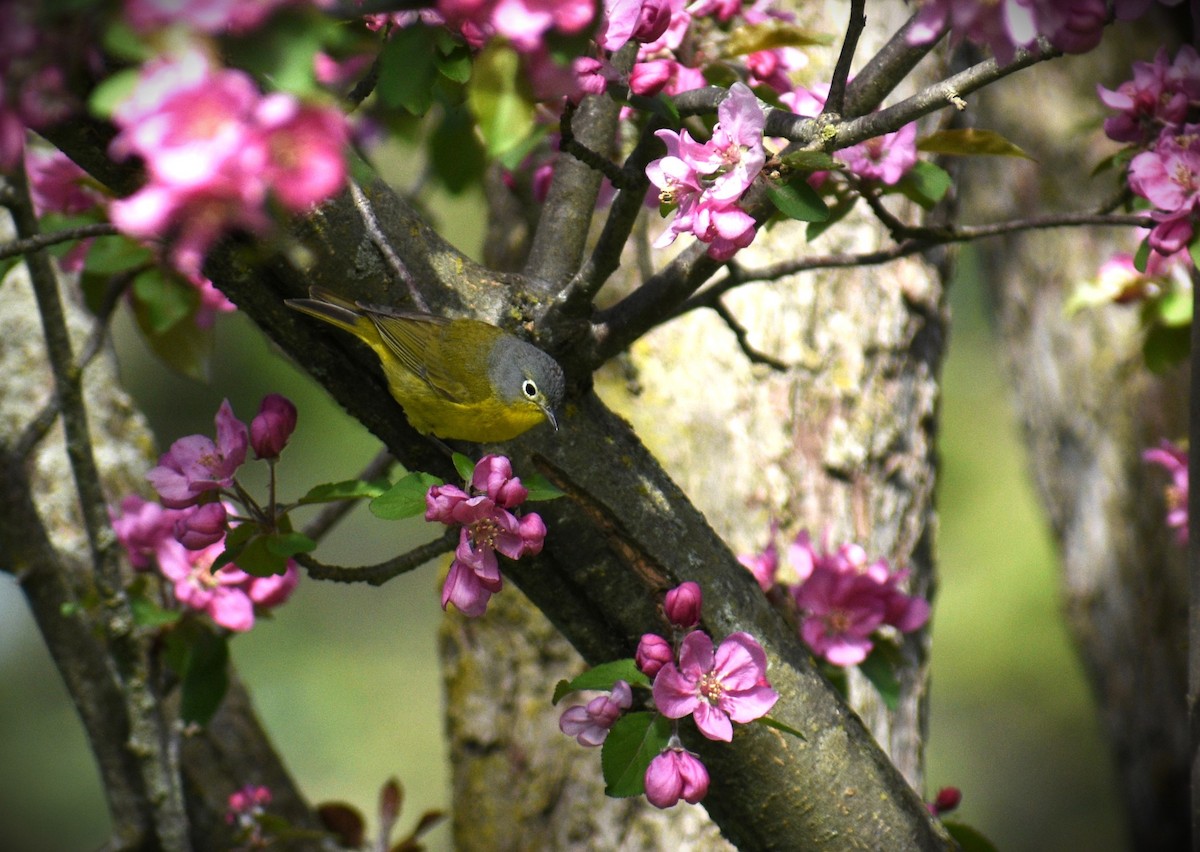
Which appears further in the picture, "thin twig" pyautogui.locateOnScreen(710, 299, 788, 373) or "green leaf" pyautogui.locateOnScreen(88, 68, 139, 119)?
"thin twig" pyautogui.locateOnScreen(710, 299, 788, 373)

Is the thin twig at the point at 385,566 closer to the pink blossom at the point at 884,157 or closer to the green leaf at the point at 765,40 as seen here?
the pink blossom at the point at 884,157

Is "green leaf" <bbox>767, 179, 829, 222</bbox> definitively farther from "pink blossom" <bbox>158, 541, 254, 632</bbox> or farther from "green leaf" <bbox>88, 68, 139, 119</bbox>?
"pink blossom" <bbox>158, 541, 254, 632</bbox>

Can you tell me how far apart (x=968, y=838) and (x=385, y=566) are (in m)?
1.13

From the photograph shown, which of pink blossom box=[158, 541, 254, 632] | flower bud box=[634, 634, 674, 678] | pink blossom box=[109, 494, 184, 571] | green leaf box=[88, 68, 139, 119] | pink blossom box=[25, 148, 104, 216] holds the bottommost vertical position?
flower bud box=[634, 634, 674, 678]

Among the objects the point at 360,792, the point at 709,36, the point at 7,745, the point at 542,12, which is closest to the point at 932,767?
the point at 360,792

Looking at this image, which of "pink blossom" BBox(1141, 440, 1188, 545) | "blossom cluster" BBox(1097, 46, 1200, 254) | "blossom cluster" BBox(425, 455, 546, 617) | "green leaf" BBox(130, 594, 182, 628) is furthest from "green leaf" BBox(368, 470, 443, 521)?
"pink blossom" BBox(1141, 440, 1188, 545)

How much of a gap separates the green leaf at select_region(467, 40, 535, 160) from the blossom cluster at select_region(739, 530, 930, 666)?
1.15m

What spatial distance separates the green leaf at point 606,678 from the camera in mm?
1337

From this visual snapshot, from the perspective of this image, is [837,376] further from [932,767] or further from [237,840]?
[932,767]

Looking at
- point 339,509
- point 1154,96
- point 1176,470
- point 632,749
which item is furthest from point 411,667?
point 1154,96

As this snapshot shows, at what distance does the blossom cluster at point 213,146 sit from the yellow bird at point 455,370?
74 cm

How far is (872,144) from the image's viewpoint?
1.64 meters

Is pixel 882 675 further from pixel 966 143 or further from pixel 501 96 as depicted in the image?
pixel 501 96

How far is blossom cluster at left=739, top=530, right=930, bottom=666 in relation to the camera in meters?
1.88
